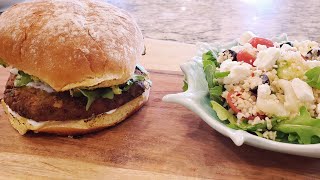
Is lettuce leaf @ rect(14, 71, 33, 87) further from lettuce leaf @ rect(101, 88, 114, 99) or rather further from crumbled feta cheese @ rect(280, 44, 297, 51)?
crumbled feta cheese @ rect(280, 44, 297, 51)

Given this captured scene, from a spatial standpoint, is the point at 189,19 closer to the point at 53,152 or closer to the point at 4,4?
the point at 4,4

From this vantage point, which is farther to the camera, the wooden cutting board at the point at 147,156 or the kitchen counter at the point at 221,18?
the kitchen counter at the point at 221,18

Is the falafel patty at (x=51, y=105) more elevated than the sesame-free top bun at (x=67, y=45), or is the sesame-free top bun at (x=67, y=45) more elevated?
the sesame-free top bun at (x=67, y=45)

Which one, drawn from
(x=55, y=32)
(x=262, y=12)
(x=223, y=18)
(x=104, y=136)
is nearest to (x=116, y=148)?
(x=104, y=136)

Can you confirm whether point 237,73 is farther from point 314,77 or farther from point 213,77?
point 314,77

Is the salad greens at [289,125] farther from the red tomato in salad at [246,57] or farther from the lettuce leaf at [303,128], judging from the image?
the red tomato in salad at [246,57]

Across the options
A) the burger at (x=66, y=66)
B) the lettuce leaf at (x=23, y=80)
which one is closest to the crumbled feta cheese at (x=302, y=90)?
the burger at (x=66, y=66)

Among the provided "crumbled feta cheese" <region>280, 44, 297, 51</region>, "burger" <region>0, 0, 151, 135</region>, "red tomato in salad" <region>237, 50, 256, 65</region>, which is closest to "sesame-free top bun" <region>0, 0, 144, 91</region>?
"burger" <region>0, 0, 151, 135</region>
